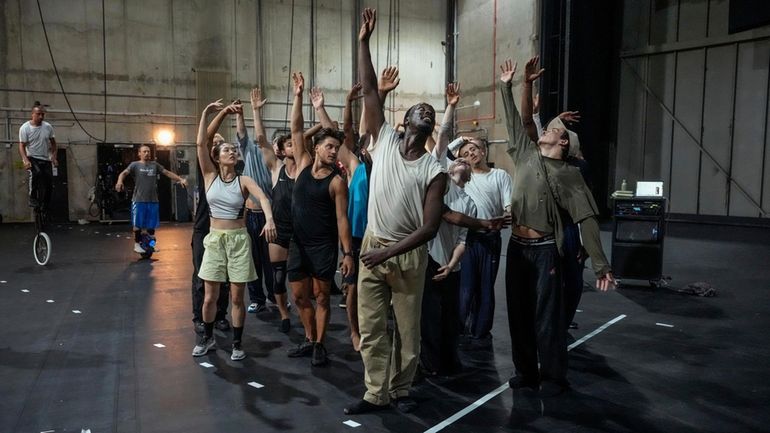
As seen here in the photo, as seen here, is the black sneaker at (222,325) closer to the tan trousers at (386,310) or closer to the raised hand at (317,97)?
the raised hand at (317,97)

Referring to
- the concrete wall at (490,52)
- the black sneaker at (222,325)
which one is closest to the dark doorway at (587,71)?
the concrete wall at (490,52)

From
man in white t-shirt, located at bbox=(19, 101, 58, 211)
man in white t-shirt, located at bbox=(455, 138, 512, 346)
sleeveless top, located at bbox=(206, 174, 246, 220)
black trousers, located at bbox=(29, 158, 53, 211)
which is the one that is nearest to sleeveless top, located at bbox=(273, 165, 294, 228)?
sleeveless top, located at bbox=(206, 174, 246, 220)

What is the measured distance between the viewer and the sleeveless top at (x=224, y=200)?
4.47 metres

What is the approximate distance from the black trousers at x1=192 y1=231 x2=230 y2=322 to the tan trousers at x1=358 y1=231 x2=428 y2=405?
215 cm

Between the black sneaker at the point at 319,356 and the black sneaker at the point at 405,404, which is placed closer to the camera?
the black sneaker at the point at 405,404

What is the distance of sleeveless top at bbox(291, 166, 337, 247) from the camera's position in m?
4.30

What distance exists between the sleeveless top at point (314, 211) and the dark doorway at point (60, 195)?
527 inches

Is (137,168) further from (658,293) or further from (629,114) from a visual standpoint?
(629,114)

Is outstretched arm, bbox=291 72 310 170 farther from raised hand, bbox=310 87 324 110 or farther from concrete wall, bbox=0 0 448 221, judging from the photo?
concrete wall, bbox=0 0 448 221

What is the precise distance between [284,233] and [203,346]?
115 cm

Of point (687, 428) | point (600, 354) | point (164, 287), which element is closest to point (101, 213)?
point (164, 287)

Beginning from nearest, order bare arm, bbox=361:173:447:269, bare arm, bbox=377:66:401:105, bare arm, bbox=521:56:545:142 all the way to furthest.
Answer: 1. bare arm, bbox=361:173:447:269
2. bare arm, bbox=377:66:401:105
3. bare arm, bbox=521:56:545:142

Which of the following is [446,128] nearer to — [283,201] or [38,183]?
[283,201]

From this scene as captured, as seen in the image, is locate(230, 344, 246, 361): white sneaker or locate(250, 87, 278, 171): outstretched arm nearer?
locate(230, 344, 246, 361): white sneaker
